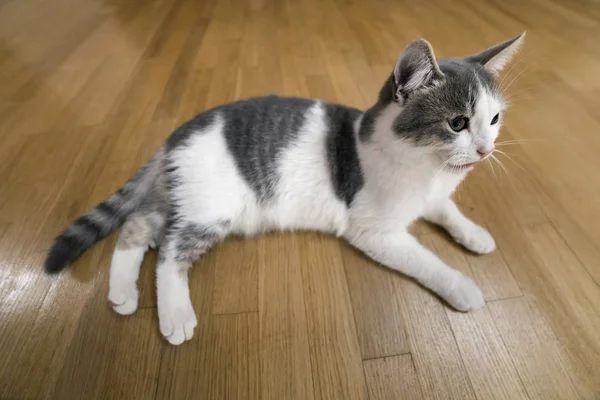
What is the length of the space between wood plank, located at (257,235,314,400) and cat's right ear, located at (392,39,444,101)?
2.43ft

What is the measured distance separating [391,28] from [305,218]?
98.4 inches

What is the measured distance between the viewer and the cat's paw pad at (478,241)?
1.36 meters

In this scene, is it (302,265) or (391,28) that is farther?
(391,28)

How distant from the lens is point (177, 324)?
1.15 metres

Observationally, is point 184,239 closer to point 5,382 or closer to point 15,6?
point 5,382

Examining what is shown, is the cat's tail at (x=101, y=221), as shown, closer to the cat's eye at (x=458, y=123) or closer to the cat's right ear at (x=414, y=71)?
the cat's right ear at (x=414, y=71)

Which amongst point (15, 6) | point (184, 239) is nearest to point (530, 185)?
point (184, 239)

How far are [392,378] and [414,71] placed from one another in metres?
0.97

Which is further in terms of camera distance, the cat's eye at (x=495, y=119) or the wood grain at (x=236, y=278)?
the wood grain at (x=236, y=278)

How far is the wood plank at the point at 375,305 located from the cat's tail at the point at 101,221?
0.88 metres

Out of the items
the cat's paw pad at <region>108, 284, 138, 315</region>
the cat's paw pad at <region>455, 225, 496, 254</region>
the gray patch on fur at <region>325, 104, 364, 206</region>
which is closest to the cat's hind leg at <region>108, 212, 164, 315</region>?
the cat's paw pad at <region>108, 284, 138, 315</region>

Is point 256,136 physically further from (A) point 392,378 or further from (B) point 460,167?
(A) point 392,378

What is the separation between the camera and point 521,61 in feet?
8.23

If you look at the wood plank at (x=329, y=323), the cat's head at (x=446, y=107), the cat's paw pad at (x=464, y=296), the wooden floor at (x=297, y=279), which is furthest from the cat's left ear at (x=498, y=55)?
the wood plank at (x=329, y=323)
